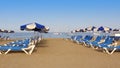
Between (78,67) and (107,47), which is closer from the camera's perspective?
(78,67)

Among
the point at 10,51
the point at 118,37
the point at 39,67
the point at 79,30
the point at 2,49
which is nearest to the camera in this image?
the point at 39,67

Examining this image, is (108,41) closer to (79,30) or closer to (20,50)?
(20,50)

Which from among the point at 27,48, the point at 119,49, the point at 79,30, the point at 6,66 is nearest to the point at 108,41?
the point at 119,49

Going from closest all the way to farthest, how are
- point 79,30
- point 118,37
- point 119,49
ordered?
point 119,49, point 118,37, point 79,30

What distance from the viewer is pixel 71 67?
727 centimetres

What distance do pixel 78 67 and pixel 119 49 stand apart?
6318 mm

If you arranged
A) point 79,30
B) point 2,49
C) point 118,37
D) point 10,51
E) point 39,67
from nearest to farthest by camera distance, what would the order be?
point 39,67 < point 2,49 < point 10,51 < point 118,37 < point 79,30

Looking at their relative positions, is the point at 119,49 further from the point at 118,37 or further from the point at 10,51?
the point at 118,37

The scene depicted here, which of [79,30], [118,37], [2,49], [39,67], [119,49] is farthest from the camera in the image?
[79,30]

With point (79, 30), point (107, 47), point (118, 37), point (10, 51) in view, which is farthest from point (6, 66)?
point (79, 30)

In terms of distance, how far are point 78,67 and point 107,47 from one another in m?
4.99

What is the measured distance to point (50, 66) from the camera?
7.46 m

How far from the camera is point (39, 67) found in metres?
7.25

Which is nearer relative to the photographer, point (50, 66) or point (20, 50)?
point (50, 66)
